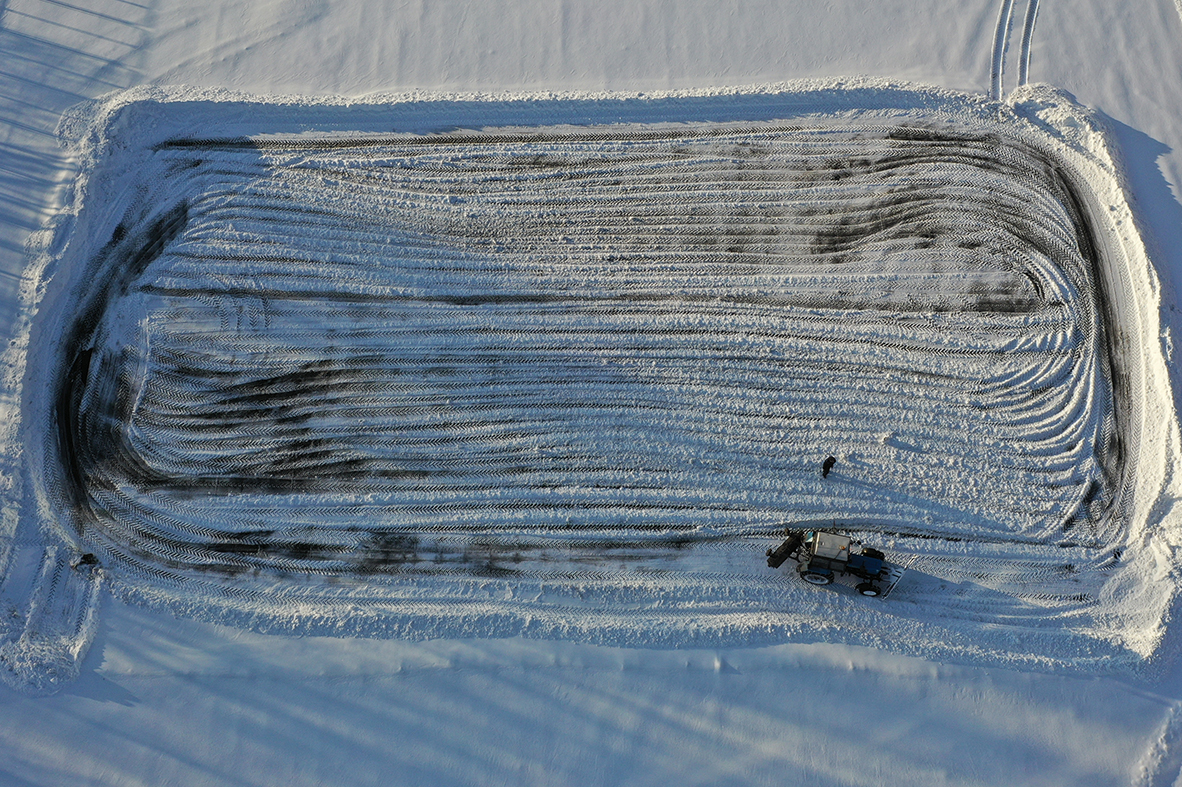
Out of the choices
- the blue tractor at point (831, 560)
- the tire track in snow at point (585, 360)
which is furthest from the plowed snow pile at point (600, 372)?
the blue tractor at point (831, 560)

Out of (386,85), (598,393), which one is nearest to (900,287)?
(598,393)

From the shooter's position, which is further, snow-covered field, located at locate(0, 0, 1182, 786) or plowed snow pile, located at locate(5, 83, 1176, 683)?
plowed snow pile, located at locate(5, 83, 1176, 683)

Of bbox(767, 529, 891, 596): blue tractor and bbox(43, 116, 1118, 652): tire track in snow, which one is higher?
bbox(43, 116, 1118, 652): tire track in snow

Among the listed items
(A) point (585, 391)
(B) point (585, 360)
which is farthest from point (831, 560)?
(B) point (585, 360)

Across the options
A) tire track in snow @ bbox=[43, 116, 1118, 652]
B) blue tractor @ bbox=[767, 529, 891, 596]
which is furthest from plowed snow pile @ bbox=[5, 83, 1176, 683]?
blue tractor @ bbox=[767, 529, 891, 596]

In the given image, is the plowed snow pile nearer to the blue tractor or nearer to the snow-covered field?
the snow-covered field

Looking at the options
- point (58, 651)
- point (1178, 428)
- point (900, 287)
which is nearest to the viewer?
point (58, 651)

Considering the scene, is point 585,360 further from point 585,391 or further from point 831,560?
point 831,560

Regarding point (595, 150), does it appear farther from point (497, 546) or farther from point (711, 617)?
Result: point (711, 617)
